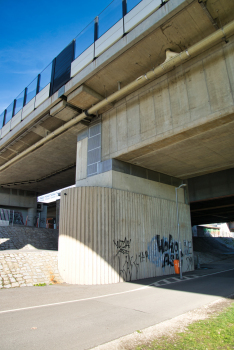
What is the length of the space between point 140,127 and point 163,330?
12535 millimetres

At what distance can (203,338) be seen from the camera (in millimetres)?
5000

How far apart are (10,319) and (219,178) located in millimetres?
21359

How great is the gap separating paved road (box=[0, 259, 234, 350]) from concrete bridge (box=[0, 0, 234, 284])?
13.5ft

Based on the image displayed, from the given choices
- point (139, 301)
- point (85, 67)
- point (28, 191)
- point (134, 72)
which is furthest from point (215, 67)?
point (28, 191)

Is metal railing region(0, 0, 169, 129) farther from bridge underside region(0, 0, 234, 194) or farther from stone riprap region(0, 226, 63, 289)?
stone riprap region(0, 226, 63, 289)

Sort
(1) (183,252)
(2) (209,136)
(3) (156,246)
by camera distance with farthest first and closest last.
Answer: (1) (183,252)
(3) (156,246)
(2) (209,136)

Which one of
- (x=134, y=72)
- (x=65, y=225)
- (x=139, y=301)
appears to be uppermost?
(x=134, y=72)

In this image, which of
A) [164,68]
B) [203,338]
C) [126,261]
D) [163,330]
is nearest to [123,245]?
[126,261]

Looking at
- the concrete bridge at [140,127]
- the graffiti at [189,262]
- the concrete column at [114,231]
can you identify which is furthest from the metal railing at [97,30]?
the graffiti at [189,262]

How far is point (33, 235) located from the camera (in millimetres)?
26875

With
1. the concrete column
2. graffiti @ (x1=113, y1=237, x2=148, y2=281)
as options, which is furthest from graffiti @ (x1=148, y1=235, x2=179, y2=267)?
graffiti @ (x1=113, y1=237, x2=148, y2=281)

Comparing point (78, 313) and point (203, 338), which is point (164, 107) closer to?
point (78, 313)

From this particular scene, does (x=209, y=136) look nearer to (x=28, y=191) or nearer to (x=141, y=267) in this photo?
(x=141, y=267)

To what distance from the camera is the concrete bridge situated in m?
12.8
